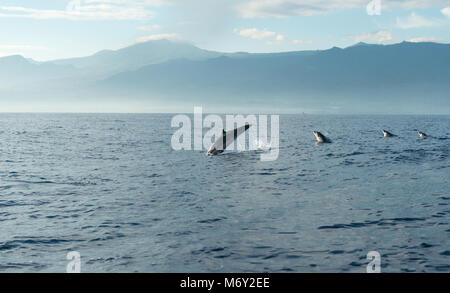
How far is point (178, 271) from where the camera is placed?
29.6 ft

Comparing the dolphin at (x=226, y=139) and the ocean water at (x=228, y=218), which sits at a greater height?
the dolphin at (x=226, y=139)

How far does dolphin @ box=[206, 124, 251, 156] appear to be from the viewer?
103ft

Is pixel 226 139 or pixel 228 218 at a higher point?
pixel 226 139

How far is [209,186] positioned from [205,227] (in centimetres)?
742

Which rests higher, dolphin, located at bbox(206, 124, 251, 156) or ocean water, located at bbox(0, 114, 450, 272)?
dolphin, located at bbox(206, 124, 251, 156)

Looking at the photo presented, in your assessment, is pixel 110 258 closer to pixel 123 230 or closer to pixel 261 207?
pixel 123 230

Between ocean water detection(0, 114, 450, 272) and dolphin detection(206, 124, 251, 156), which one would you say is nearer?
ocean water detection(0, 114, 450, 272)

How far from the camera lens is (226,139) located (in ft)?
108

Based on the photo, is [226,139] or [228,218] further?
[226,139]

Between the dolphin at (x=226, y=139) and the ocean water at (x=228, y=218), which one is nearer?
the ocean water at (x=228, y=218)

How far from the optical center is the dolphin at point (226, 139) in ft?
103

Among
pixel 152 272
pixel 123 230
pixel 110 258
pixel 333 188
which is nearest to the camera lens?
pixel 152 272
